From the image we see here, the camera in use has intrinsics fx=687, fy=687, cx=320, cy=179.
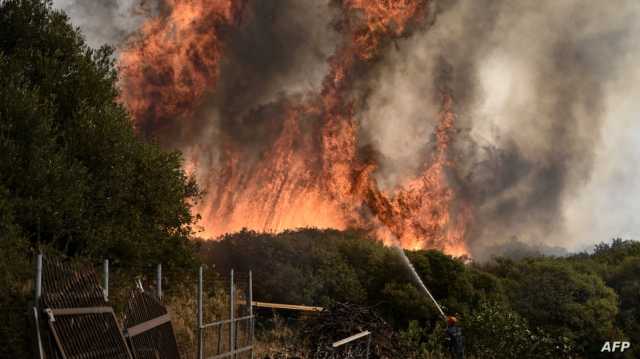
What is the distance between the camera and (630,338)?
42.2 metres

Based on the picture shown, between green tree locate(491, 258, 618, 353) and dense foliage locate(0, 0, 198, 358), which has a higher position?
dense foliage locate(0, 0, 198, 358)

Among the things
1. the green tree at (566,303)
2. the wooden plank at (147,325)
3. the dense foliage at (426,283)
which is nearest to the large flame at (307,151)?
the dense foliage at (426,283)

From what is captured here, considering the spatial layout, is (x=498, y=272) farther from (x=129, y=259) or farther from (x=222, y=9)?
(x=222, y=9)

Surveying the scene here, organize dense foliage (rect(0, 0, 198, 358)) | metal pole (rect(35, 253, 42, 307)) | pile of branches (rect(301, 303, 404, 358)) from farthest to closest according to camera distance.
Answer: dense foliage (rect(0, 0, 198, 358))
pile of branches (rect(301, 303, 404, 358))
metal pole (rect(35, 253, 42, 307))

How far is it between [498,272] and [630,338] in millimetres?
11252

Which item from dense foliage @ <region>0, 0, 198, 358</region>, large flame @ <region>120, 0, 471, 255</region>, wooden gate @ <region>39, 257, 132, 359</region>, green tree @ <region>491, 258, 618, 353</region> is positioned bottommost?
wooden gate @ <region>39, 257, 132, 359</region>

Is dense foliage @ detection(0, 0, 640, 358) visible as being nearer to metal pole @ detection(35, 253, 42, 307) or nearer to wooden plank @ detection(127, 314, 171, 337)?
wooden plank @ detection(127, 314, 171, 337)

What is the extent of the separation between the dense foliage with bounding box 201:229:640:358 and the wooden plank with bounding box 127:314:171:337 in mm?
20507

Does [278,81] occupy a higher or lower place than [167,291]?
higher

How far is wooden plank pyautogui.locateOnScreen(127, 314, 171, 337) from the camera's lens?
46.0 ft

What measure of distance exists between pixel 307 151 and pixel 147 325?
2361 inches

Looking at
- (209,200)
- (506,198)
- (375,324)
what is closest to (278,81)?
(209,200)

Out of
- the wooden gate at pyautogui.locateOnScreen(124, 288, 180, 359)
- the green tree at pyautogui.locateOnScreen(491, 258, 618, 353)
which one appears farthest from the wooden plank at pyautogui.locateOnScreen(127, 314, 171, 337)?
the green tree at pyautogui.locateOnScreen(491, 258, 618, 353)

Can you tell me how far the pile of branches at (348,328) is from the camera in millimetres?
20766
